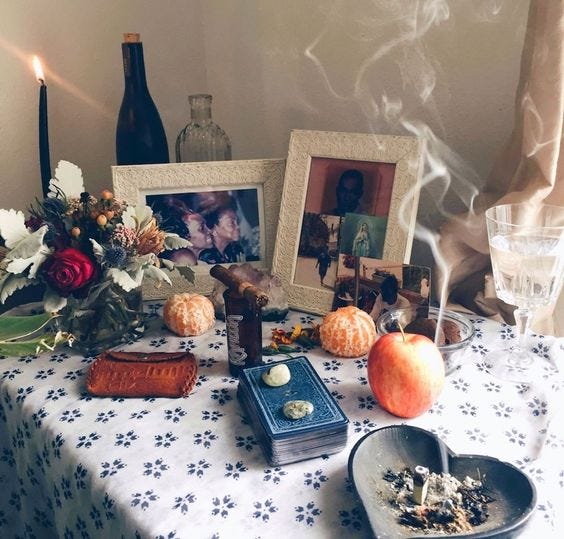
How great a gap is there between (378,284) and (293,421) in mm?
414

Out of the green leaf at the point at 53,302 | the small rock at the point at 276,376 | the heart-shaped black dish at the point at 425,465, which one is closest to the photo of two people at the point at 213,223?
the green leaf at the point at 53,302

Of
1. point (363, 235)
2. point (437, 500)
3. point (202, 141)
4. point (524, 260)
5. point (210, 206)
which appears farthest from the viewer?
point (202, 141)

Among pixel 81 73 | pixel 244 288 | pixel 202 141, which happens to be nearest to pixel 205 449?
pixel 244 288

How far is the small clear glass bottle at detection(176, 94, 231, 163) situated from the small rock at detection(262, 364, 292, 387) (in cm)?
69

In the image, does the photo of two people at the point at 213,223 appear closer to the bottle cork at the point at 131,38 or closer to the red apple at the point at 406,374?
the bottle cork at the point at 131,38

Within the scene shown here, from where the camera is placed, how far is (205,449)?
2.79ft

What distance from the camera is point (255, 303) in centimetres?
94

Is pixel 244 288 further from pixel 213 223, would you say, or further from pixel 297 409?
pixel 213 223

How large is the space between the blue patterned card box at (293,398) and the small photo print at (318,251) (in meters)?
0.29

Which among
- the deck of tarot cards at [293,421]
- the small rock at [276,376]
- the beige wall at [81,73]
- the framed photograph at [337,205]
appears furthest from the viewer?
the beige wall at [81,73]

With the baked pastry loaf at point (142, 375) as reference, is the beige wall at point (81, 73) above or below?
above

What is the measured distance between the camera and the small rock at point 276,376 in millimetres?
917

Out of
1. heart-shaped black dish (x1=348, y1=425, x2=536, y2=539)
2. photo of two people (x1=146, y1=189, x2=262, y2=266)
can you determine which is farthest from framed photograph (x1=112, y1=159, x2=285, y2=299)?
heart-shaped black dish (x1=348, y1=425, x2=536, y2=539)

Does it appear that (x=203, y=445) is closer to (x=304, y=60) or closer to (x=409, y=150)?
(x=409, y=150)
